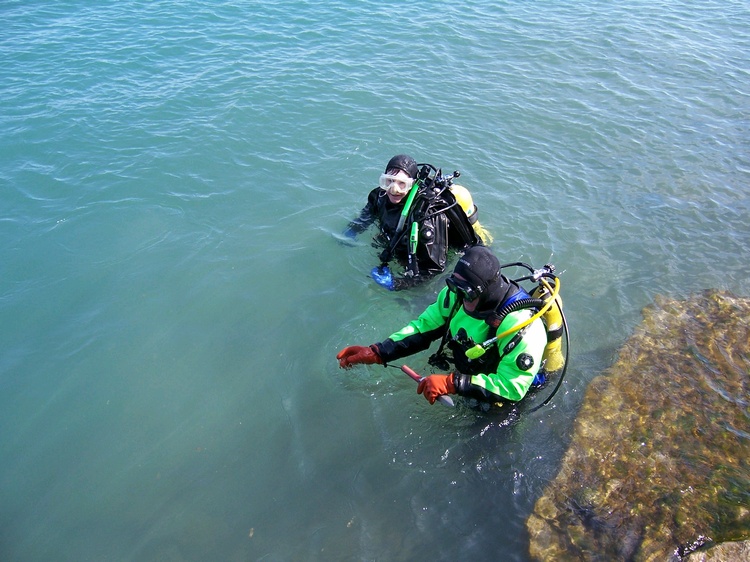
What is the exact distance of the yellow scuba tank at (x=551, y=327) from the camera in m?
4.20

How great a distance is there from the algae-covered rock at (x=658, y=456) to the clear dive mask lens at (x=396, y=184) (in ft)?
9.14

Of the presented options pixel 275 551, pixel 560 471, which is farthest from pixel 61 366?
pixel 560 471

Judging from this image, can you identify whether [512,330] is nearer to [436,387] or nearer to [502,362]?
[502,362]

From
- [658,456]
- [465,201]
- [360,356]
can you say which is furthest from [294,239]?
[658,456]

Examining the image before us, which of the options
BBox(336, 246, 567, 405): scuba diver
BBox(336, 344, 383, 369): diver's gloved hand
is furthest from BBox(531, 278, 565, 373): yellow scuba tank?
BBox(336, 344, 383, 369): diver's gloved hand

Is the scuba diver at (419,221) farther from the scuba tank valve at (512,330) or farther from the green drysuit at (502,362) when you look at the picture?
the scuba tank valve at (512,330)

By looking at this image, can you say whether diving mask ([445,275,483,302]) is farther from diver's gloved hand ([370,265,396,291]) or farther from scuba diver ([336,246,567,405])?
diver's gloved hand ([370,265,396,291])

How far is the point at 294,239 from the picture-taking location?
7109 mm

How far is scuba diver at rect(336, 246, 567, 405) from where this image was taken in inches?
155

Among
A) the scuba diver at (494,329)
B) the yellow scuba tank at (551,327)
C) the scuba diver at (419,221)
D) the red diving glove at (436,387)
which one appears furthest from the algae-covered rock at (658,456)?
the scuba diver at (419,221)

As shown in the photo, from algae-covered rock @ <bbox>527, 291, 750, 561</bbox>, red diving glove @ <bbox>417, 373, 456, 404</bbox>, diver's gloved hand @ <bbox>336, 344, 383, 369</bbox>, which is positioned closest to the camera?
algae-covered rock @ <bbox>527, 291, 750, 561</bbox>

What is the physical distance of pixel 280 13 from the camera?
526 inches

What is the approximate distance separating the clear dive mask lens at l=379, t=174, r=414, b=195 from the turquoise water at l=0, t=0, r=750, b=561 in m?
1.12

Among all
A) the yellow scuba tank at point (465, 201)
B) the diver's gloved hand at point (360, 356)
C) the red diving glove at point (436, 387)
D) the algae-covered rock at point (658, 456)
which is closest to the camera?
the algae-covered rock at point (658, 456)
